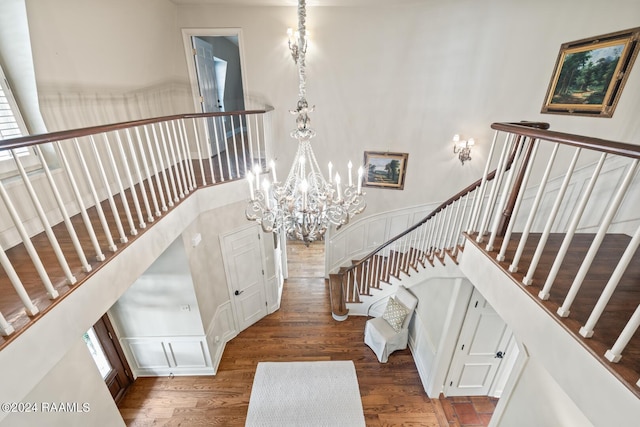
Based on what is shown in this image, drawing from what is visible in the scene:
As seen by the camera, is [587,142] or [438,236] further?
[438,236]

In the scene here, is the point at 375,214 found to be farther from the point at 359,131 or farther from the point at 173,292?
the point at 173,292

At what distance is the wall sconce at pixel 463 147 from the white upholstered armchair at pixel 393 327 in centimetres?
251

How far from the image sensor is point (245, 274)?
4723 millimetres

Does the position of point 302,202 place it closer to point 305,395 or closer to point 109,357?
point 305,395

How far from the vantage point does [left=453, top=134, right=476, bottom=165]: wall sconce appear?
14.9 ft

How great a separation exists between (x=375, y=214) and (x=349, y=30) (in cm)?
340

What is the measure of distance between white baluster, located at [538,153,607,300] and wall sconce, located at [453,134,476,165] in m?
3.46

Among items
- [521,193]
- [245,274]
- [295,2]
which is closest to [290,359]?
[245,274]

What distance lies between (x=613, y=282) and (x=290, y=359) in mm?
4346

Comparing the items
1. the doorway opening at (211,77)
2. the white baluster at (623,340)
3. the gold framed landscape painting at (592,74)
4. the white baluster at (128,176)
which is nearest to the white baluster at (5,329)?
the white baluster at (128,176)

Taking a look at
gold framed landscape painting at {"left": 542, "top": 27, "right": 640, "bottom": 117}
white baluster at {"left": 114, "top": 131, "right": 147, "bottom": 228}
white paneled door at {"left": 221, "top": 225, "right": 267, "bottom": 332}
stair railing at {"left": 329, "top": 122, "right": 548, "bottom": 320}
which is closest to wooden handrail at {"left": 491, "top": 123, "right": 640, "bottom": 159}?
stair railing at {"left": 329, "top": 122, "right": 548, "bottom": 320}

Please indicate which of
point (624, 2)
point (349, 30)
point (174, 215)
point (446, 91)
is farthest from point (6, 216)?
point (624, 2)

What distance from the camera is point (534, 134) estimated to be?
5.20 ft

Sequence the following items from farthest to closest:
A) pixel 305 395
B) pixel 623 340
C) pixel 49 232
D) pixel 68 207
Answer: pixel 305 395
pixel 68 207
pixel 49 232
pixel 623 340
